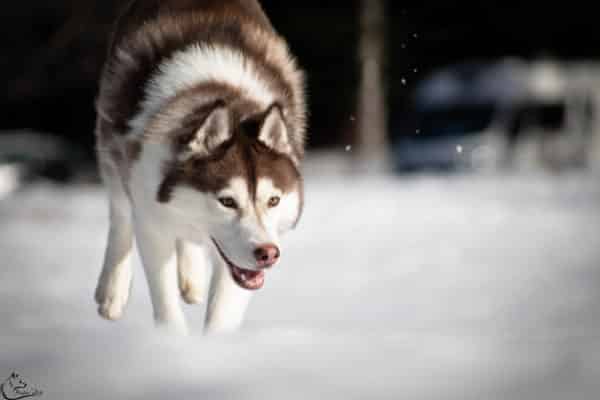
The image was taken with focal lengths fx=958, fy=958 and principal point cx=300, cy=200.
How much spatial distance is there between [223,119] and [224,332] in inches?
34.8

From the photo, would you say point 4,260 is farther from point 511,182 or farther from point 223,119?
point 511,182

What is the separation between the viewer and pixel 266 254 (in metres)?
3.42

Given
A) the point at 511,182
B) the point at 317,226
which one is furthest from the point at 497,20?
the point at 317,226

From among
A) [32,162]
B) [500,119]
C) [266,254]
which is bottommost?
[32,162]

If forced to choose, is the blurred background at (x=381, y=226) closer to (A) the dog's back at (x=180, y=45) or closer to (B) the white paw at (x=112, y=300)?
(B) the white paw at (x=112, y=300)

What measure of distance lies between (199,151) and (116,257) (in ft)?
3.23

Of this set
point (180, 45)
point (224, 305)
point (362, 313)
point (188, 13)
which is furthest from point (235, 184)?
point (362, 313)

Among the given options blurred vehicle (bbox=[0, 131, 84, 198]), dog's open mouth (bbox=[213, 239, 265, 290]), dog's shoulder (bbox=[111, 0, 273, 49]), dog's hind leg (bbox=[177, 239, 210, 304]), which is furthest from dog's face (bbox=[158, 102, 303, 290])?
blurred vehicle (bbox=[0, 131, 84, 198])

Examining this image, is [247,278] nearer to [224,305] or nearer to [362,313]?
[224,305]

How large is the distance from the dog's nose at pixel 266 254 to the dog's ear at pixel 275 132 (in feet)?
1.76

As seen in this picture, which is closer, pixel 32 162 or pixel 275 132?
pixel 275 132

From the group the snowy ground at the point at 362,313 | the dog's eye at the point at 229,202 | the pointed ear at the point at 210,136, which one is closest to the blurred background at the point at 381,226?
the snowy ground at the point at 362,313

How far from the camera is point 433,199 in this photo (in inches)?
440

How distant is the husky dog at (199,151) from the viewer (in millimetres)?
3660
